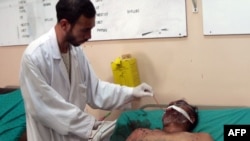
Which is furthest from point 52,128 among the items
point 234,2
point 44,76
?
point 234,2

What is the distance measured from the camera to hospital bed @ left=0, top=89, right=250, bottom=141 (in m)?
1.97

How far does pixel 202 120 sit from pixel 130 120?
0.48 m

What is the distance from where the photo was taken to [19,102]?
269 centimetres

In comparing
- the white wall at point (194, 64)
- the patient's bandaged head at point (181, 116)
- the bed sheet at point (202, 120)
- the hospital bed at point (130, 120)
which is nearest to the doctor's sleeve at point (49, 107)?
the hospital bed at point (130, 120)

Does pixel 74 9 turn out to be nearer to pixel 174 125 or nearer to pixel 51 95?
pixel 51 95

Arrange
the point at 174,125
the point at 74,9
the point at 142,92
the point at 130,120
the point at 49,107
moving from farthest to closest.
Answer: the point at 130,120, the point at 142,92, the point at 174,125, the point at 49,107, the point at 74,9

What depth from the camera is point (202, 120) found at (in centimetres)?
205

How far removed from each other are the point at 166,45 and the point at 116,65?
0.39 meters

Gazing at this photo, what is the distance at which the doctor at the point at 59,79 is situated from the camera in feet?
5.75

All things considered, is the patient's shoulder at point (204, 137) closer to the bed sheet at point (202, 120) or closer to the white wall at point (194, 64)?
the bed sheet at point (202, 120)

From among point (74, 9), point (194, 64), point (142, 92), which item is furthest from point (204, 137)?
point (74, 9)

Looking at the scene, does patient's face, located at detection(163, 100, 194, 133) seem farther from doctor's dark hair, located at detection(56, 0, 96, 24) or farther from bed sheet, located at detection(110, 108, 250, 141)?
doctor's dark hair, located at detection(56, 0, 96, 24)

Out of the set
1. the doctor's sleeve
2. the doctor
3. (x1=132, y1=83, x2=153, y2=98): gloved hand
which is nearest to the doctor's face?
the doctor

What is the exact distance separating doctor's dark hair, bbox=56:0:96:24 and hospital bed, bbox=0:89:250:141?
0.63m
